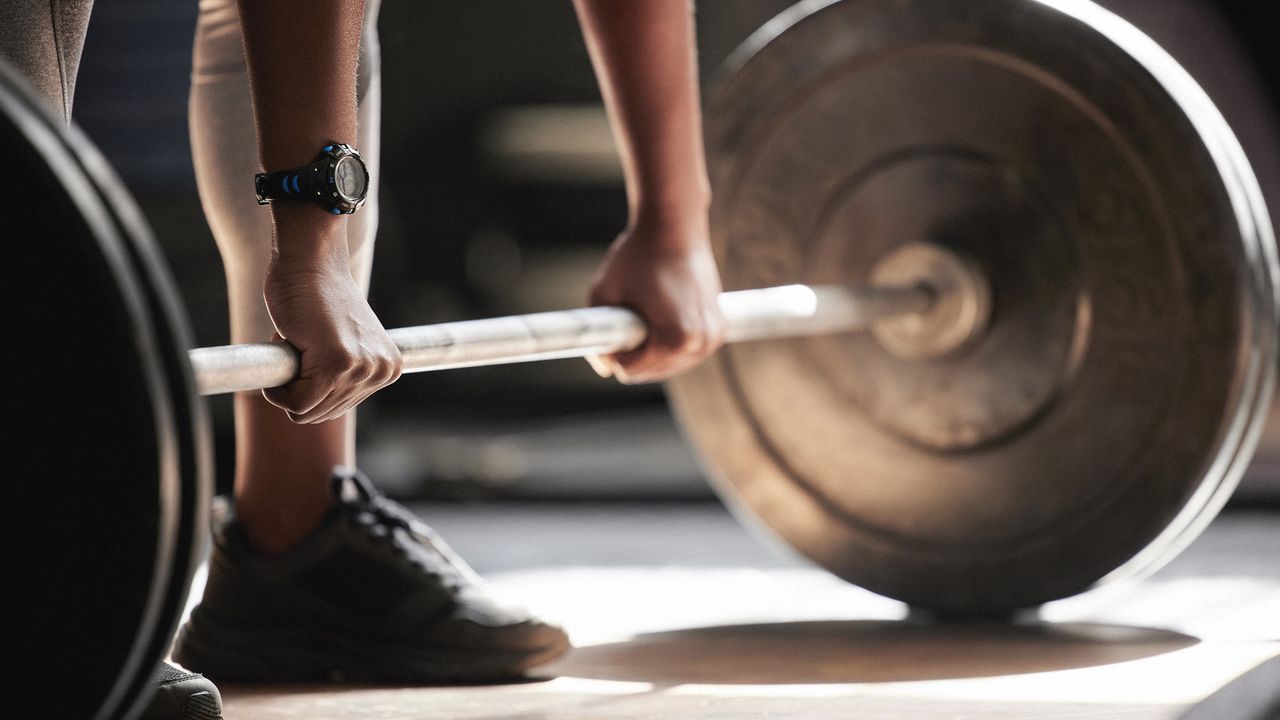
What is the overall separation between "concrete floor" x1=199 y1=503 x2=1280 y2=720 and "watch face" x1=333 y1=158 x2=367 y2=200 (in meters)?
0.34

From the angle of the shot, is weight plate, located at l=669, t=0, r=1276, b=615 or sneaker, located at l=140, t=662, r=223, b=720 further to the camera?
weight plate, located at l=669, t=0, r=1276, b=615

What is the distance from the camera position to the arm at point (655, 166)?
1.25 meters

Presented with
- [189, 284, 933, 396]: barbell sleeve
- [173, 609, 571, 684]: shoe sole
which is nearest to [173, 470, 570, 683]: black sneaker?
[173, 609, 571, 684]: shoe sole

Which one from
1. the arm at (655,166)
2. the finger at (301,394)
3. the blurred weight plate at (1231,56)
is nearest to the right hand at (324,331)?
the finger at (301,394)

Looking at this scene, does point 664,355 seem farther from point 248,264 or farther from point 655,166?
point 248,264

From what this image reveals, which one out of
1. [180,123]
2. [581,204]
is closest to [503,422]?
[581,204]

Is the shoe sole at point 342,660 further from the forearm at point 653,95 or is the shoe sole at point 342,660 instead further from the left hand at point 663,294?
the forearm at point 653,95

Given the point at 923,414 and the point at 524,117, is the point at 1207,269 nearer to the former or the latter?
the point at 923,414

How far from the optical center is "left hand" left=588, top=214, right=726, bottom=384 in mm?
1229

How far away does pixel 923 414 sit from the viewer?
4.82ft

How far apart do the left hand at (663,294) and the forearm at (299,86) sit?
1.19 ft

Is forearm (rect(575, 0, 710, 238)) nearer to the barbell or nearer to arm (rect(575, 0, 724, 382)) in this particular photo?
arm (rect(575, 0, 724, 382))

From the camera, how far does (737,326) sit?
128 centimetres

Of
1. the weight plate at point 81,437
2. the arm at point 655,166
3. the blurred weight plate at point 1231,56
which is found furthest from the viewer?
the blurred weight plate at point 1231,56
